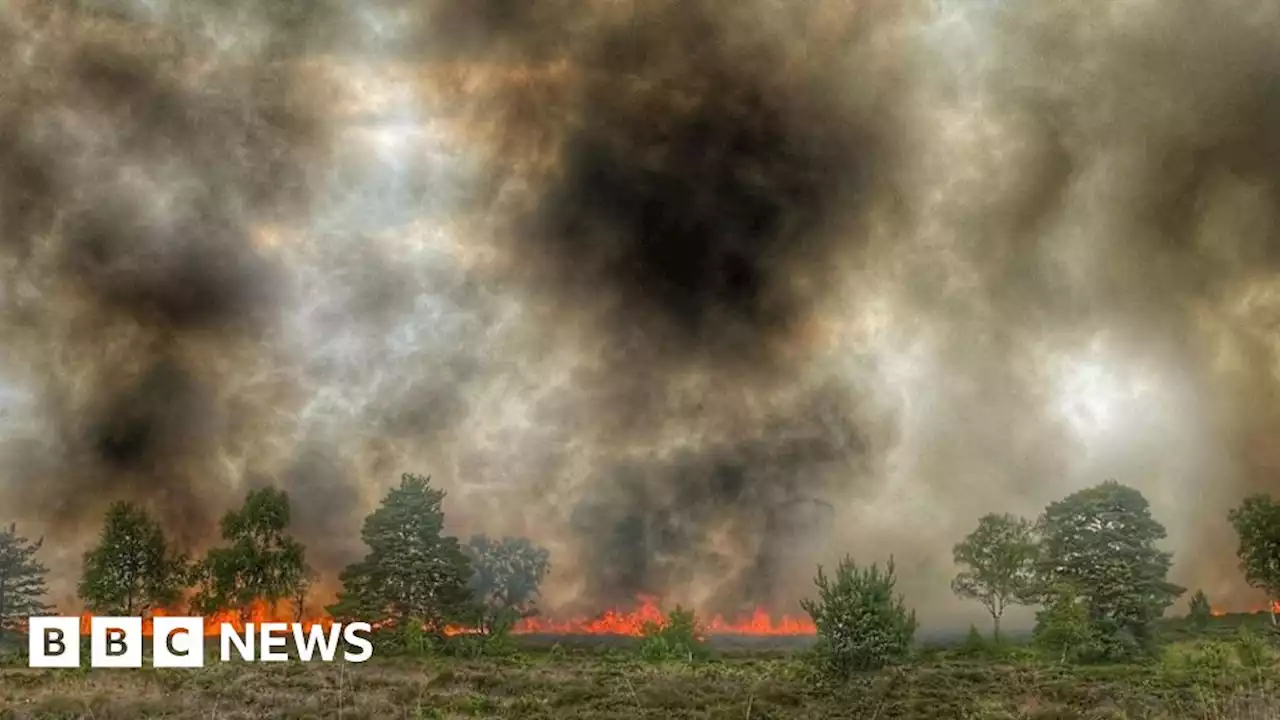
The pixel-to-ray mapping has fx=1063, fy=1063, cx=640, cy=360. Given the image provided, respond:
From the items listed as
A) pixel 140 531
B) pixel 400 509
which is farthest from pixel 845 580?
pixel 140 531

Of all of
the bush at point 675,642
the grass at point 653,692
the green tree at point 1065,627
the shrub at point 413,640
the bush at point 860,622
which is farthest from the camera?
the shrub at point 413,640

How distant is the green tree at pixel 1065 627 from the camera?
49.1m

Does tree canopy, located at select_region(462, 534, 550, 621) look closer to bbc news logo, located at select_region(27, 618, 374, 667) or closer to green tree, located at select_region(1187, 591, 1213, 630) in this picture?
bbc news logo, located at select_region(27, 618, 374, 667)

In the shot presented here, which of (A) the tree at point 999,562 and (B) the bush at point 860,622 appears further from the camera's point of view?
(A) the tree at point 999,562

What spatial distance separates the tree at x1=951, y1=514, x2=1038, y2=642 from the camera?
6303 centimetres

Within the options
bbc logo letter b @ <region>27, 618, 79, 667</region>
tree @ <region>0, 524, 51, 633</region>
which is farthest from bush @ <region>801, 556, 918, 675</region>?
tree @ <region>0, 524, 51, 633</region>

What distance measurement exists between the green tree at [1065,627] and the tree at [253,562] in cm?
4305

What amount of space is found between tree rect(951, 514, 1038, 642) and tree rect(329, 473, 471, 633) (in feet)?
101

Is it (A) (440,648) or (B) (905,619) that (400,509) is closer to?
(A) (440,648)

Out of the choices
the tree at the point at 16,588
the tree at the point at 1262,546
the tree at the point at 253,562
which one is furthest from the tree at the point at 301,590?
the tree at the point at 1262,546

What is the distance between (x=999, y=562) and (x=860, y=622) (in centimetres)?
3159

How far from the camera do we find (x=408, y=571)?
194 feet

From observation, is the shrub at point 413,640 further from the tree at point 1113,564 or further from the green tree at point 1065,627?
the tree at point 1113,564

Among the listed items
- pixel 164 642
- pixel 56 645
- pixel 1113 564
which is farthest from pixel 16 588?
pixel 1113 564
